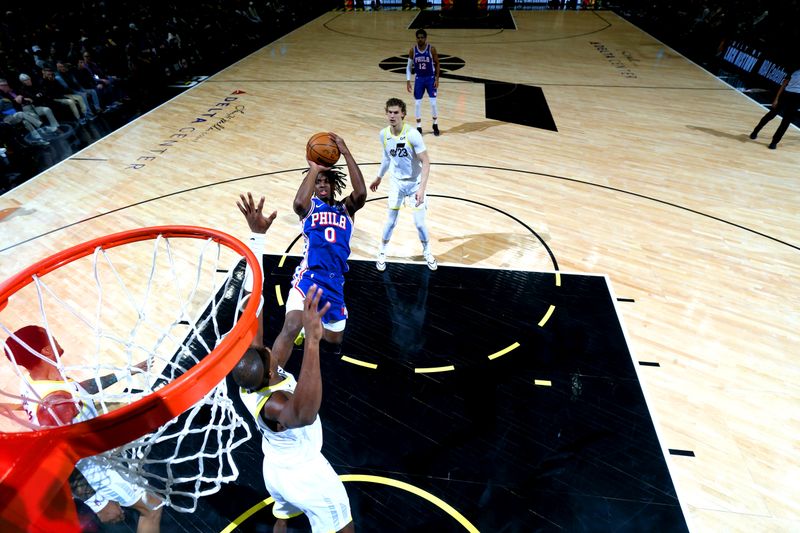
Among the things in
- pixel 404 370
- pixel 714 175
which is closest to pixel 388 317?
pixel 404 370

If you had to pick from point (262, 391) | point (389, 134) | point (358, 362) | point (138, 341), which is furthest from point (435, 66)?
point (262, 391)

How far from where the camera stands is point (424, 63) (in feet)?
28.6

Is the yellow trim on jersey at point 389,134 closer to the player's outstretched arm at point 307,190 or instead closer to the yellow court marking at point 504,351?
the player's outstretched arm at point 307,190

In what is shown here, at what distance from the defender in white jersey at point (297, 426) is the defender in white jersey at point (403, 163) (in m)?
2.78

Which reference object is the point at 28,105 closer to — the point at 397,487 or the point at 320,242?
the point at 320,242

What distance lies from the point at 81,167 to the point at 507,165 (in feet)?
23.2

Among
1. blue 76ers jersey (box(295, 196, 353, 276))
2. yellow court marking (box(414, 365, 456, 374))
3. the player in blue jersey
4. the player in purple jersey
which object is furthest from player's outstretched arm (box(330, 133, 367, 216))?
the player in blue jersey

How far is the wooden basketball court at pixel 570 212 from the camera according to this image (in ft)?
12.0

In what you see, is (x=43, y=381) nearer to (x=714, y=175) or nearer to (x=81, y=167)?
(x=81, y=167)

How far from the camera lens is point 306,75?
12734 millimetres

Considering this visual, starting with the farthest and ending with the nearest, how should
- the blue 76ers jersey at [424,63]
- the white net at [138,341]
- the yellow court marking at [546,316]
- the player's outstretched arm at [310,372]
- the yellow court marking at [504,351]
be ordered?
the blue 76ers jersey at [424,63]
the yellow court marking at [546,316]
the yellow court marking at [504,351]
the white net at [138,341]
the player's outstretched arm at [310,372]

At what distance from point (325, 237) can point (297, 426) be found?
1809 mm

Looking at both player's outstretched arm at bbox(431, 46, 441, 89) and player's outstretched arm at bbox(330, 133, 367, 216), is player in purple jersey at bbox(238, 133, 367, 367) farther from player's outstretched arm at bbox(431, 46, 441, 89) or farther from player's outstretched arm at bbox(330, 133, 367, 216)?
player's outstretched arm at bbox(431, 46, 441, 89)

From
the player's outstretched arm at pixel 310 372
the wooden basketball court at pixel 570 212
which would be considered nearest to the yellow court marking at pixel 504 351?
the wooden basketball court at pixel 570 212
